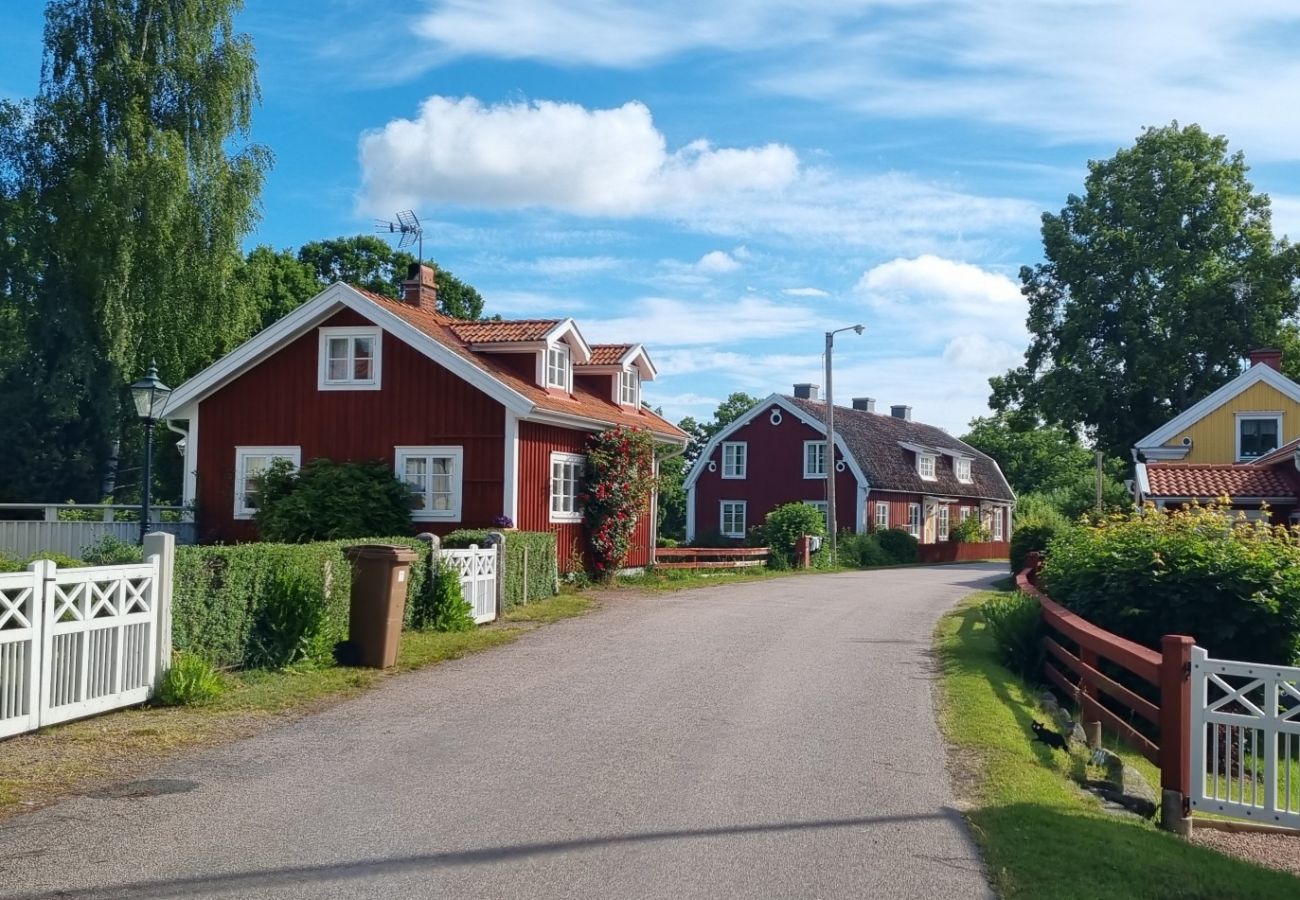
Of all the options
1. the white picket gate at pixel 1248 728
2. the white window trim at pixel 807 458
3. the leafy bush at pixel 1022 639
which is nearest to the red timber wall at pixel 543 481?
the leafy bush at pixel 1022 639

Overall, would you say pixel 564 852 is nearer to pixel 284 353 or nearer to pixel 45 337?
pixel 284 353

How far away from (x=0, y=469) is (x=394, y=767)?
41.5 meters

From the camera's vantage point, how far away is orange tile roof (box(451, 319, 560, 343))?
84.2 ft

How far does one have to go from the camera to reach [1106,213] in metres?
46.3

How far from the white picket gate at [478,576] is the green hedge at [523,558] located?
43 centimetres

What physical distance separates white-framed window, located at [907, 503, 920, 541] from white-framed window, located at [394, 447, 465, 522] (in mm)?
31241

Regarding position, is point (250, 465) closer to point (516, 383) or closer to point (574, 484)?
point (516, 383)

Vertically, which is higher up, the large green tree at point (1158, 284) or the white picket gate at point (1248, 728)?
the large green tree at point (1158, 284)

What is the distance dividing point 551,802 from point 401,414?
17.5 meters

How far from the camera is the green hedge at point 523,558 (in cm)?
1909

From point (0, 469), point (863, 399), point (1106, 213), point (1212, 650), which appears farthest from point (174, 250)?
point (863, 399)

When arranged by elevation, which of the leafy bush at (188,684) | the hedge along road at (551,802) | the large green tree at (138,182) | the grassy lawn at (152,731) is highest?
the large green tree at (138,182)

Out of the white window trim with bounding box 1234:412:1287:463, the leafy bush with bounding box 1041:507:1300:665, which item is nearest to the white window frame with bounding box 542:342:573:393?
the leafy bush with bounding box 1041:507:1300:665

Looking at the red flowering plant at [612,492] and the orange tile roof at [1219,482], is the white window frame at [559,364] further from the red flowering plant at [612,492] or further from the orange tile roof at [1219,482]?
the orange tile roof at [1219,482]
